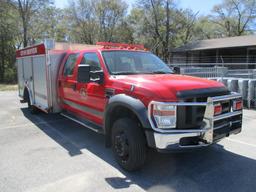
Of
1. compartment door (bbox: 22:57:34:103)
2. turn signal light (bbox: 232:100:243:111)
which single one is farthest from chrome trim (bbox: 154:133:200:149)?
compartment door (bbox: 22:57:34:103)

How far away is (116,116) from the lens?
4090mm

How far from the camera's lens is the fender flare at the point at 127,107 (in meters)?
3.32

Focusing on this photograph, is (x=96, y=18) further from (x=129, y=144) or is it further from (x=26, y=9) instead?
(x=129, y=144)

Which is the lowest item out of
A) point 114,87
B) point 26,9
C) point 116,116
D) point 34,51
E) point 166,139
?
point 166,139

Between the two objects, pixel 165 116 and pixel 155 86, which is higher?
pixel 155 86

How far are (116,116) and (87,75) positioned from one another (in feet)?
2.79

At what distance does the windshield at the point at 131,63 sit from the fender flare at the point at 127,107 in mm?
676

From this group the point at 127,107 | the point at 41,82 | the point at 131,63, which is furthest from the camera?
the point at 41,82

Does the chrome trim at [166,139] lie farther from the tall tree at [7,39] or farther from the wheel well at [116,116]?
the tall tree at [7,39]

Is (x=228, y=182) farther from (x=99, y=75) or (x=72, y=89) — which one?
(x=72, y=89)

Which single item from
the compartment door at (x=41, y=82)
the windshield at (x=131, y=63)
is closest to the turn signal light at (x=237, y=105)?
the windshield at (x=131, y=63)

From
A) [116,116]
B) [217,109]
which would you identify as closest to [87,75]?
[116,116]

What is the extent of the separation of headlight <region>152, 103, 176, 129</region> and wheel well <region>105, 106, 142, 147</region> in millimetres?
502

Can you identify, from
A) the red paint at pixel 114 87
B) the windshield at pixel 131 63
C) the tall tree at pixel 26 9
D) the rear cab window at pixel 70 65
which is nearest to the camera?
the red paint at pixel 114 87
